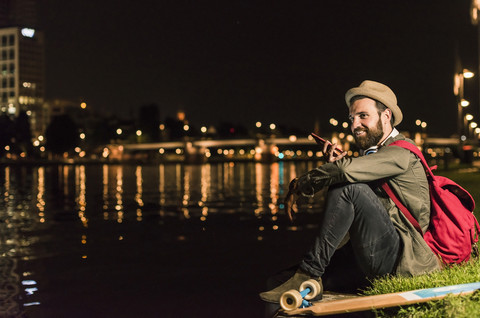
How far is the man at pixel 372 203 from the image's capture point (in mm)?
4605

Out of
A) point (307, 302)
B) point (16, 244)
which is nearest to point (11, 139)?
point (16, 244)

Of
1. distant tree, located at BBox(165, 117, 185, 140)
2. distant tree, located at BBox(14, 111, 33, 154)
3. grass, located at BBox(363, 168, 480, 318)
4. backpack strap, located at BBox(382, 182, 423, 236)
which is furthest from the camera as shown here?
distant tree, located at BBox(165, 117, 185, 140)

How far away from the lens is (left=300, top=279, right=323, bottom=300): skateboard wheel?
477 centimetres

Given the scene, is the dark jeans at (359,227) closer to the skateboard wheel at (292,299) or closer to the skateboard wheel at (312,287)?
the skateboard wheel at (312,287)

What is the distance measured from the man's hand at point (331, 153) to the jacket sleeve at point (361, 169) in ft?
1.10

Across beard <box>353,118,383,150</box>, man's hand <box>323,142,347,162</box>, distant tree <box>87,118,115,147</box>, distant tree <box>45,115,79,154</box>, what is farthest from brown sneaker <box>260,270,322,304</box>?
distant tree <box>87,118,115,147</box>

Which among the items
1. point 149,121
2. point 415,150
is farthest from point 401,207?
point 149,121

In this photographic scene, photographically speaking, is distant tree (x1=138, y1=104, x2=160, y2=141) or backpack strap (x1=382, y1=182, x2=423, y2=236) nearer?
backpack strap (x1=382, y1=182, x2=423, y2=236)

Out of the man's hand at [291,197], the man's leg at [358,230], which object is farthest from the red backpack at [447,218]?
the man's hand at [291,197]

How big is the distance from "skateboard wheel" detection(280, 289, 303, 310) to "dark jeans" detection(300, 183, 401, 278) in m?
0.28

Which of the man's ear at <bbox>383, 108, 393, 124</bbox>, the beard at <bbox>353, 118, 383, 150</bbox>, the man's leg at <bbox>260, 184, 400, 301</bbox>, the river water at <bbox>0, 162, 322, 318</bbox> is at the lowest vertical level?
the river water at <bbox>0, 162, 322, 318</bbox>

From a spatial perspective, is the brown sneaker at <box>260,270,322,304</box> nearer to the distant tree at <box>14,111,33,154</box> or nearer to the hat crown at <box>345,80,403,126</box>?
the hat crown at <box>345,80,403,126</box>

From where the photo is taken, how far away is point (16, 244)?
1157cm

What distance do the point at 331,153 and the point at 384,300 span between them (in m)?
1.12
